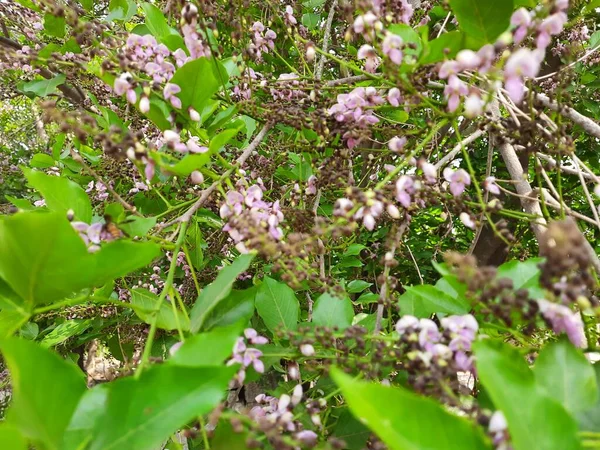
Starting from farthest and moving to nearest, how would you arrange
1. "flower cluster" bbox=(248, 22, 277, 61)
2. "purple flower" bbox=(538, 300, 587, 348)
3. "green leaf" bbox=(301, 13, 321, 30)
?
"green leaf" bbox=(301, 13, 321, 30) < "flower cluster" bbox=(248, 22, 277, 61) < "purple flower" bbox=(538, 300, 587, 348)

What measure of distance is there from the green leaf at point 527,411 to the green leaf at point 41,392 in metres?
0.42

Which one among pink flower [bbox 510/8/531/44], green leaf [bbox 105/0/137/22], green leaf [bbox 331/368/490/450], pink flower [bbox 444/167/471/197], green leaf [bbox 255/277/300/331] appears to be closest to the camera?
green leaf [bbox 331/368/490/450]

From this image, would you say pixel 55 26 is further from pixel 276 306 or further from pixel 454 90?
pixel 454 90

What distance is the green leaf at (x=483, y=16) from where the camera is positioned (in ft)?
2.16

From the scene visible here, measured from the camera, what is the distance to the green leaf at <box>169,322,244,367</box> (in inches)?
20.4

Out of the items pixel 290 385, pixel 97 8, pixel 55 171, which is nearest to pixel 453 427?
pixel 290 385

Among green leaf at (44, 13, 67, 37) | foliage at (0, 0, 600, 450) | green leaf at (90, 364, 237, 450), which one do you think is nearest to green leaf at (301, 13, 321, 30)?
foliage at (0, 0, 600, 450)

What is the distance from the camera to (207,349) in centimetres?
53

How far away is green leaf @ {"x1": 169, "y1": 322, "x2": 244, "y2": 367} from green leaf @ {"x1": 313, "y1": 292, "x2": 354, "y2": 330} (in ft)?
1.09

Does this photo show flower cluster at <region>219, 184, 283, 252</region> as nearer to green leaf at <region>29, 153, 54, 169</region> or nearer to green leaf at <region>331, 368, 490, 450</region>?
green leaf at <region>331, 368, 490, 450</region>

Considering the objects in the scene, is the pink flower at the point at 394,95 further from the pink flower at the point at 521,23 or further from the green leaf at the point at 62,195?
the green leaf at the point at 62,195

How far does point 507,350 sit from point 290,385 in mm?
574

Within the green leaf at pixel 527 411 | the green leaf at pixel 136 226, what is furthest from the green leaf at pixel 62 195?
A: the green leaf at pixel 527 411

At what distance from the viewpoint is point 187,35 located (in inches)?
34.4
